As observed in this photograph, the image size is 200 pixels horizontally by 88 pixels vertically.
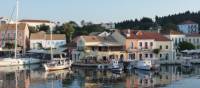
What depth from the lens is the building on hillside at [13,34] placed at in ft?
342

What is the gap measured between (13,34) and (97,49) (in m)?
33.8

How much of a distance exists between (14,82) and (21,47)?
5341 centimetres

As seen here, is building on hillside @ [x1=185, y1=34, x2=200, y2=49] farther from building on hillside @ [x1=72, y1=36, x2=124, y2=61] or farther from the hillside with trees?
the hillside with trees

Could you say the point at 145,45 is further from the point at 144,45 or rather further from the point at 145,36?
the point at 145,36

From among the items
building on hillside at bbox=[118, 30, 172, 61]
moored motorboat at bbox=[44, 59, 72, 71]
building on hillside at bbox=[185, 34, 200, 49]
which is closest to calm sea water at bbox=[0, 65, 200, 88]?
moored motorboat at bbox=[44, 59, 72, 71]

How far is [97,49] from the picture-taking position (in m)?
78.5

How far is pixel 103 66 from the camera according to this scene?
2689 inches

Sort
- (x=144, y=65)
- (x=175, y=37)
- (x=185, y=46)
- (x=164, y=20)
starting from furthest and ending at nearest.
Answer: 1. (x=164, y=20)
2. (x=175, y=37)
3. (x=185, y=46)
4. (x=144, y=65)

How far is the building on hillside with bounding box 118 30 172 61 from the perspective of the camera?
260ft

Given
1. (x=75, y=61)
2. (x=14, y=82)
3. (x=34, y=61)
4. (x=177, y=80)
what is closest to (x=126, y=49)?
(x=75, y=61)

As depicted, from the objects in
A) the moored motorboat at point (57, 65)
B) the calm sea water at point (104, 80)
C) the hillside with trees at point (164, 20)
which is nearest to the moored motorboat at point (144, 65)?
the calm sea water at point (104, 80)

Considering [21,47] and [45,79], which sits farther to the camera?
[21,47]

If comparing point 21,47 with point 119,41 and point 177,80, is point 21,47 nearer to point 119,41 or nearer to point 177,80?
point 119,41

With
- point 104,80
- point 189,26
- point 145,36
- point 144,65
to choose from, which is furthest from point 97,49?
point 189,26
